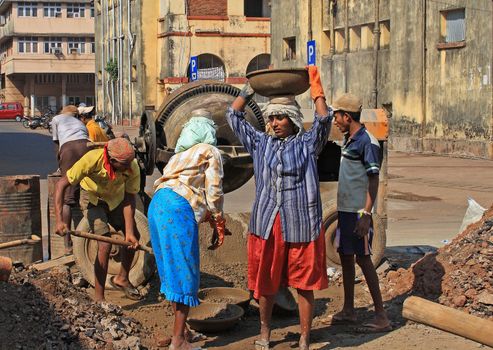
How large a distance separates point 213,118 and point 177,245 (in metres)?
3.32

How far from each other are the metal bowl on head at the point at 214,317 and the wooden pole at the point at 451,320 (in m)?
2.50

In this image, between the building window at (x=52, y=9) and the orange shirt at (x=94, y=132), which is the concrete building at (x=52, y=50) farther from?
the orange shirt at (x=94, y=132)

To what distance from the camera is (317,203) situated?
18.2ft

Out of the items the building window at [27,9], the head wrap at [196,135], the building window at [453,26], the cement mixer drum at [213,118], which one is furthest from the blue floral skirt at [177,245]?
the building window at [27,9]

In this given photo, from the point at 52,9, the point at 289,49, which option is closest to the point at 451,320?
the point at 289,49

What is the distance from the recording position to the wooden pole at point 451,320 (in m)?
3.63

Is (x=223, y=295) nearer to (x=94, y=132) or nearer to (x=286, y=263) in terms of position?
(x=286, y=263)

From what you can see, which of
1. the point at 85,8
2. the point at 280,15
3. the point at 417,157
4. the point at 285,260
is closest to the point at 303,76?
the point at 285,260

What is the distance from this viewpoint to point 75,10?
73312mm

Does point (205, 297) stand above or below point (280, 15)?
below

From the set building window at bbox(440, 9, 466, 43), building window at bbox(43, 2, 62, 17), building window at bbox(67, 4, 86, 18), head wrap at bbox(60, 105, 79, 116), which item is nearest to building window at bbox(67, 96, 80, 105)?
building window at bbox(67, 4, 86, 18)

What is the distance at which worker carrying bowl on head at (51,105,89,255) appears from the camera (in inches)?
334

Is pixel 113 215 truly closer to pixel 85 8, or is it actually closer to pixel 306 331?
pixel 306 331

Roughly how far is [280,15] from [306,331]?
92.3 ft
